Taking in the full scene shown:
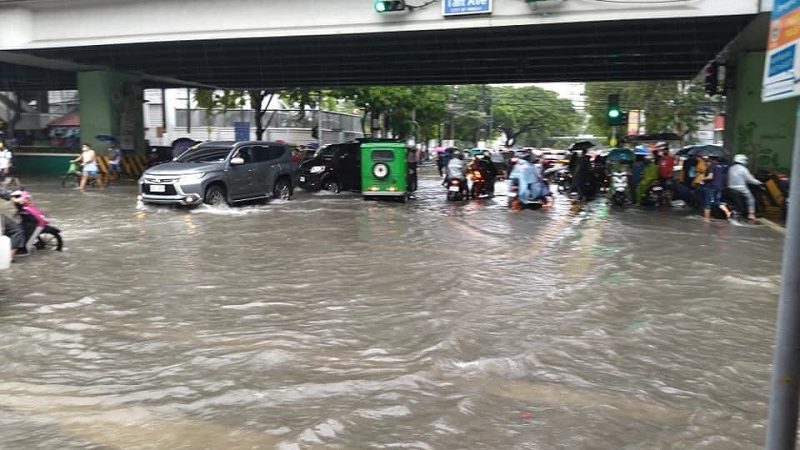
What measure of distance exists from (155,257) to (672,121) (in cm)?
4117

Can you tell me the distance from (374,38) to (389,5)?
2.52 metres

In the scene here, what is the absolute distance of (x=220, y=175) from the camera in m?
15.2

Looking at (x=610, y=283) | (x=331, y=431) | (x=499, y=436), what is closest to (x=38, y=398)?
(x=331, y=431)

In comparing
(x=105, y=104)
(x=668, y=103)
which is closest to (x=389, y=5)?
(x=105, y=104)

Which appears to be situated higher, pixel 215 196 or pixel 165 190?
pixel 165 190

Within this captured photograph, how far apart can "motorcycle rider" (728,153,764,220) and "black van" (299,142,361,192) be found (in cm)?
1099

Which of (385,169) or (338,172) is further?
(338,172)

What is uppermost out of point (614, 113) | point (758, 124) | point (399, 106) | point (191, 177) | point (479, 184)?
point (399, 106)

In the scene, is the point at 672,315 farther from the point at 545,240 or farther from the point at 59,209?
the point at 59,209

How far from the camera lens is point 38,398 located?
4.48 metres

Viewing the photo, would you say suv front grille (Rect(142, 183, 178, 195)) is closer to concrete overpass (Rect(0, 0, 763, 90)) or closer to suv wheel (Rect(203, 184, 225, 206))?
suv wheel (Rect(203, 184, 225, 206))

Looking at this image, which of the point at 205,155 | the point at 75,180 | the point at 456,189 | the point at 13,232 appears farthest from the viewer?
the point at 75,180

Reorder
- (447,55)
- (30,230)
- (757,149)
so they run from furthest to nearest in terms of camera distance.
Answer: (447,55) < (757,149) < (30,230)

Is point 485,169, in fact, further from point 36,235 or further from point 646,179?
point 36,235
